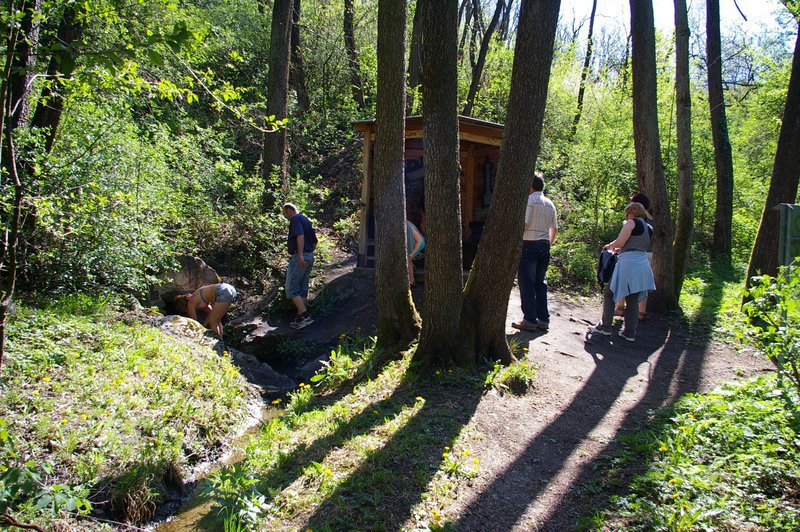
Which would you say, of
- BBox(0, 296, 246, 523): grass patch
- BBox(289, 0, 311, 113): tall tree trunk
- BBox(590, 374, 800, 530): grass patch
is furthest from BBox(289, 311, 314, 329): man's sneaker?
BBox(289, 0, 311, 113): tall tree trunk

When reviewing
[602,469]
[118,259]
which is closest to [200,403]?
[118,259]

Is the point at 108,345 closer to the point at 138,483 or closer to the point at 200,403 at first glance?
the point at 200,403

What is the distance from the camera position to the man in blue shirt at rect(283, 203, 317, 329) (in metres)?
10.2

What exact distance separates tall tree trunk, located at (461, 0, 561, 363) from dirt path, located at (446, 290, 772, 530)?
0.82 m

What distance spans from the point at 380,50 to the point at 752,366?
629 centimetres

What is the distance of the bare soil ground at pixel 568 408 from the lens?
13.5 feet

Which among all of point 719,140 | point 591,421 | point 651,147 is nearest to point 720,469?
point 591,421

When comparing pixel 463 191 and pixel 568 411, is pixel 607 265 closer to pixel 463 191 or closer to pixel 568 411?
pixel 568 411

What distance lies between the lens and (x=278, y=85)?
14.3 meters

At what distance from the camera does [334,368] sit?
7266 mm

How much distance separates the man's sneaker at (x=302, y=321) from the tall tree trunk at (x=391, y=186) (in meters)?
3.58

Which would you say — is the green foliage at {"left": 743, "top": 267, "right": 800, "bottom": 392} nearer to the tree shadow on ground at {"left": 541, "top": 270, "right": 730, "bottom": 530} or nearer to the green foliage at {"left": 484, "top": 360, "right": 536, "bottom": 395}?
the tree shadow on ground at {"left": 541, "top": 270, "right": 730, "bottom": 530}

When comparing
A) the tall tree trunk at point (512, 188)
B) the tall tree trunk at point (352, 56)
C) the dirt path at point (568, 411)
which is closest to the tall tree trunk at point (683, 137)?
the dirt path at point (568, 411)

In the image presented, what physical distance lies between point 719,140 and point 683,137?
19.0 ft
